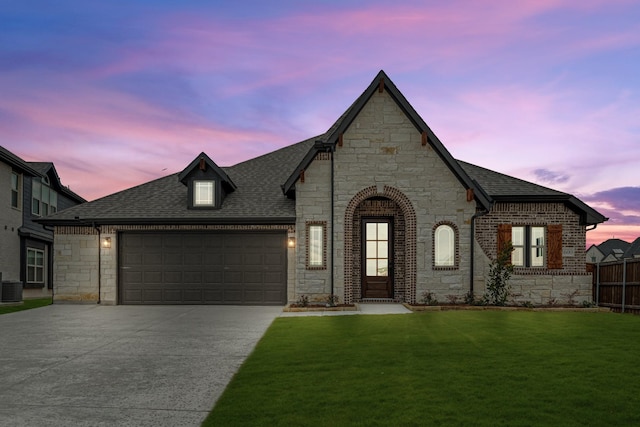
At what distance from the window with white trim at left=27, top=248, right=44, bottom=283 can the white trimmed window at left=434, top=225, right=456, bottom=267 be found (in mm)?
22098

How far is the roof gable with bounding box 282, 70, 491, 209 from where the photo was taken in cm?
1655

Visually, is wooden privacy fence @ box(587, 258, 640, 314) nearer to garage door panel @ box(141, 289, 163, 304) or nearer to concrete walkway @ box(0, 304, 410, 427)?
Result: concrete walkway @ box(0, 304, 410, 427)

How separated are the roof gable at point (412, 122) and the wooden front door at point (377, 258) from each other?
2.98 m

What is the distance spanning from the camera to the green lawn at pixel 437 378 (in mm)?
5383

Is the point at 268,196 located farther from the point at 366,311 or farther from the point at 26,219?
the point at 26,219

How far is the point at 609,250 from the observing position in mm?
79625

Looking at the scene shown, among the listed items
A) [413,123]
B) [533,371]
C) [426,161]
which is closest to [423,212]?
[426,161]

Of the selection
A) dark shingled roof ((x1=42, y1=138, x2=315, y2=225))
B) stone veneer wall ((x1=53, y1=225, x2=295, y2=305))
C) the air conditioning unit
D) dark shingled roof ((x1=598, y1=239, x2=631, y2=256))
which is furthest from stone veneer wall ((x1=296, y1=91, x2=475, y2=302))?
dark shingled roof ((x1=598, y1=239, x2=631, y2=256))

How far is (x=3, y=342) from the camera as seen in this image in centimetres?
1027

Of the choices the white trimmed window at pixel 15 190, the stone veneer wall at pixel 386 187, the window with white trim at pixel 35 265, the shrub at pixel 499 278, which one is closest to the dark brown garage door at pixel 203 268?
the stone veneer wall at pixel 386 187

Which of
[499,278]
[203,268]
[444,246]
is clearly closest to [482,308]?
[499,278]

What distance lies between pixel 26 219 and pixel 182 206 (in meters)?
13.1

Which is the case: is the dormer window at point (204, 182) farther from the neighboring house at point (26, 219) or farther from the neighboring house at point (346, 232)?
the neighboring house at point (26, 219)

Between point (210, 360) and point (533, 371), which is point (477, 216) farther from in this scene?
point (210, 360)
